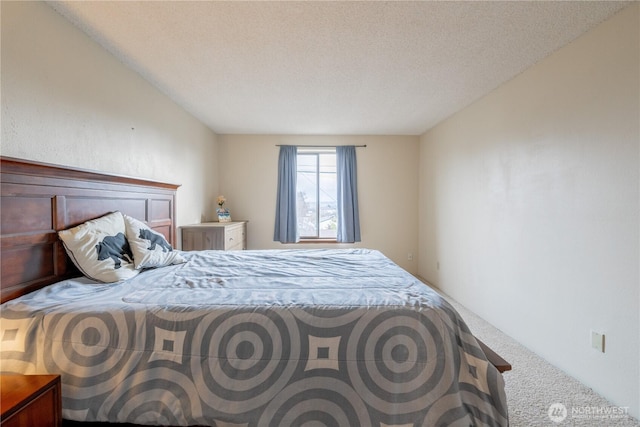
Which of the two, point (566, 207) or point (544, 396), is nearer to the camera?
point (544, 396)

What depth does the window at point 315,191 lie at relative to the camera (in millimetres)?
4637

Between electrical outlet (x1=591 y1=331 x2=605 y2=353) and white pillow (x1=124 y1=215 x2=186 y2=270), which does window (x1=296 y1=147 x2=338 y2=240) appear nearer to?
white pillow (x1=124 y1=215 x2=186 y2=270)

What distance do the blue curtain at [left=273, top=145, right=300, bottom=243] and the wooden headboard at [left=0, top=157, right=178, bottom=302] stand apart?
2600 mm

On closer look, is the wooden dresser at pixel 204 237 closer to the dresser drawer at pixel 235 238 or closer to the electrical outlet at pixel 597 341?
the dresser drawer at pixel 235 238

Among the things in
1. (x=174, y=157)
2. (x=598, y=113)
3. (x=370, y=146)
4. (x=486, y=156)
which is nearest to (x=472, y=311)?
(x=486, y=156)

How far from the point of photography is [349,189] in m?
4.45

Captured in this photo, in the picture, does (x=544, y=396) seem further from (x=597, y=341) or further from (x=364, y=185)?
(x=364, y=185)

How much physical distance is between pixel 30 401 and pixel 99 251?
0.84 m

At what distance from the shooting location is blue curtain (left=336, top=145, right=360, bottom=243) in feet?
14.6

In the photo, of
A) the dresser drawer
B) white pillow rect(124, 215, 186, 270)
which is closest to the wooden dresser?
the dresser drawer

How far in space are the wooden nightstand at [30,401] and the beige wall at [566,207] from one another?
2855 millimetres

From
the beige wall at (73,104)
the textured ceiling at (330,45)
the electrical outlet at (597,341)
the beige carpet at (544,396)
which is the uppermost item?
the textured ceiling at (330,45)

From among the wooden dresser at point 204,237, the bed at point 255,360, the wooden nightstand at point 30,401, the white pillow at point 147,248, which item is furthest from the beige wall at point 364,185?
the wooden nightstand at point 30,401

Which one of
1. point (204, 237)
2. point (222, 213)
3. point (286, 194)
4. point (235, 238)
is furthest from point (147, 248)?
point (286, 194)
